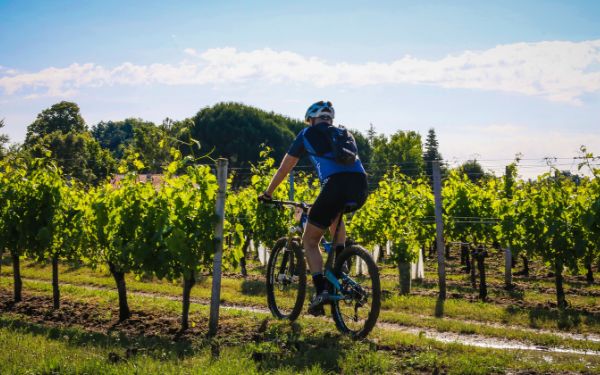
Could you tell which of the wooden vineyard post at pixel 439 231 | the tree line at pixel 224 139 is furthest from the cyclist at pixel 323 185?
the tree line at pixel 224 139

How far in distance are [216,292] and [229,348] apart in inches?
48.4

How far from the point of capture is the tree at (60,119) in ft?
239

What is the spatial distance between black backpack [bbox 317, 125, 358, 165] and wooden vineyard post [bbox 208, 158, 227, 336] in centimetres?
148

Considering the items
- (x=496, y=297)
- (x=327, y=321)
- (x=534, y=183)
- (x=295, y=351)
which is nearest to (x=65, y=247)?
(x=327, y=321)

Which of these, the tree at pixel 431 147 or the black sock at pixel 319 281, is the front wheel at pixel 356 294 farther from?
the tree at pixel 431 147

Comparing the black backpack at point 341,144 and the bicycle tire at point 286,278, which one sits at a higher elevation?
the black backpack at point 341,144

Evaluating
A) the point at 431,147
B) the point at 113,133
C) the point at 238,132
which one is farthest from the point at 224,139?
the point at 113,133

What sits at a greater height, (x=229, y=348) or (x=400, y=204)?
(x=400, y=204)

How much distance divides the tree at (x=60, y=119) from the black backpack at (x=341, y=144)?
238 ft

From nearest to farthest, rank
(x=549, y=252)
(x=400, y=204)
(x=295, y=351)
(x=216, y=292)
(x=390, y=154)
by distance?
(x=295, y=351)
(x=216, y=292)
(x=549, y=252)
(x=400, y=204)
(x=390, y=154)

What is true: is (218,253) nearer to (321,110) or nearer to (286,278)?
(286,278)

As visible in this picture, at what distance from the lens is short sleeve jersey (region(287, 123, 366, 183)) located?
19.0 ft

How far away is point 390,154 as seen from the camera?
78.7 metres

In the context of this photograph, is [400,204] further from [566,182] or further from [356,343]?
[356,343]
